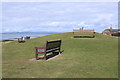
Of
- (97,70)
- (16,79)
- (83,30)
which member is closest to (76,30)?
(83,30)

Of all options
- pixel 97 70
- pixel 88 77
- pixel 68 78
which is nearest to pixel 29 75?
pixel 68 78

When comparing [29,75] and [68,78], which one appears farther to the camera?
[29,75]

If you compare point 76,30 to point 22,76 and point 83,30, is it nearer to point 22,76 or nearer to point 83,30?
point 83,30

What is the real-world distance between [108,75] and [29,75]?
3.40m

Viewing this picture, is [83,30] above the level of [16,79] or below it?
above

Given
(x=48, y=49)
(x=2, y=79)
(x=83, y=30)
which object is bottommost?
(x=2, y=79)

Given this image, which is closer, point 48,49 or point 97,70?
point 97,70

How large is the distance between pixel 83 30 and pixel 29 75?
20502 mm

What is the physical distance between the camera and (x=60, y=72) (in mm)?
8141

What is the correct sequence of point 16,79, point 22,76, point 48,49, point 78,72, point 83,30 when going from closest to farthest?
point 16,79 → point 22,76 → point 78,72 → point 48,49 → point 83,30

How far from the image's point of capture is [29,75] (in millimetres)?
7672

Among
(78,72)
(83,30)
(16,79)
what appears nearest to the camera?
(16,79)

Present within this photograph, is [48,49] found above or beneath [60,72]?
above

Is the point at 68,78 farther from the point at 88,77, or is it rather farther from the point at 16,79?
the point at 16,79
